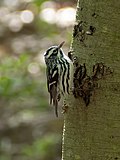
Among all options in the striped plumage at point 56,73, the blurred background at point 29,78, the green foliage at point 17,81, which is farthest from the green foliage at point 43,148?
the striped plumage at point 56,73

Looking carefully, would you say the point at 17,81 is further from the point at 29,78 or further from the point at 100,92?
the point at 100,92

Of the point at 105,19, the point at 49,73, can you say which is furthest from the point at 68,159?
the point at 49,73

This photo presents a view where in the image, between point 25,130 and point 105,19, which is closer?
point 105,19

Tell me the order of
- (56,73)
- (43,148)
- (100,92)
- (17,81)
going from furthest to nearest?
1. (43,148)
2. (17,81)
3. (56,73)
4. (100,92)

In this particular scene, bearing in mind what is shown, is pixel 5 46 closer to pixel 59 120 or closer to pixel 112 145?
pixel 59 120

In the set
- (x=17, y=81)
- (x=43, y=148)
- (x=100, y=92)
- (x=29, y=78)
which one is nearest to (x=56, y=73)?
(x=100, y=92)

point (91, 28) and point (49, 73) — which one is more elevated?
point (91, 28)
